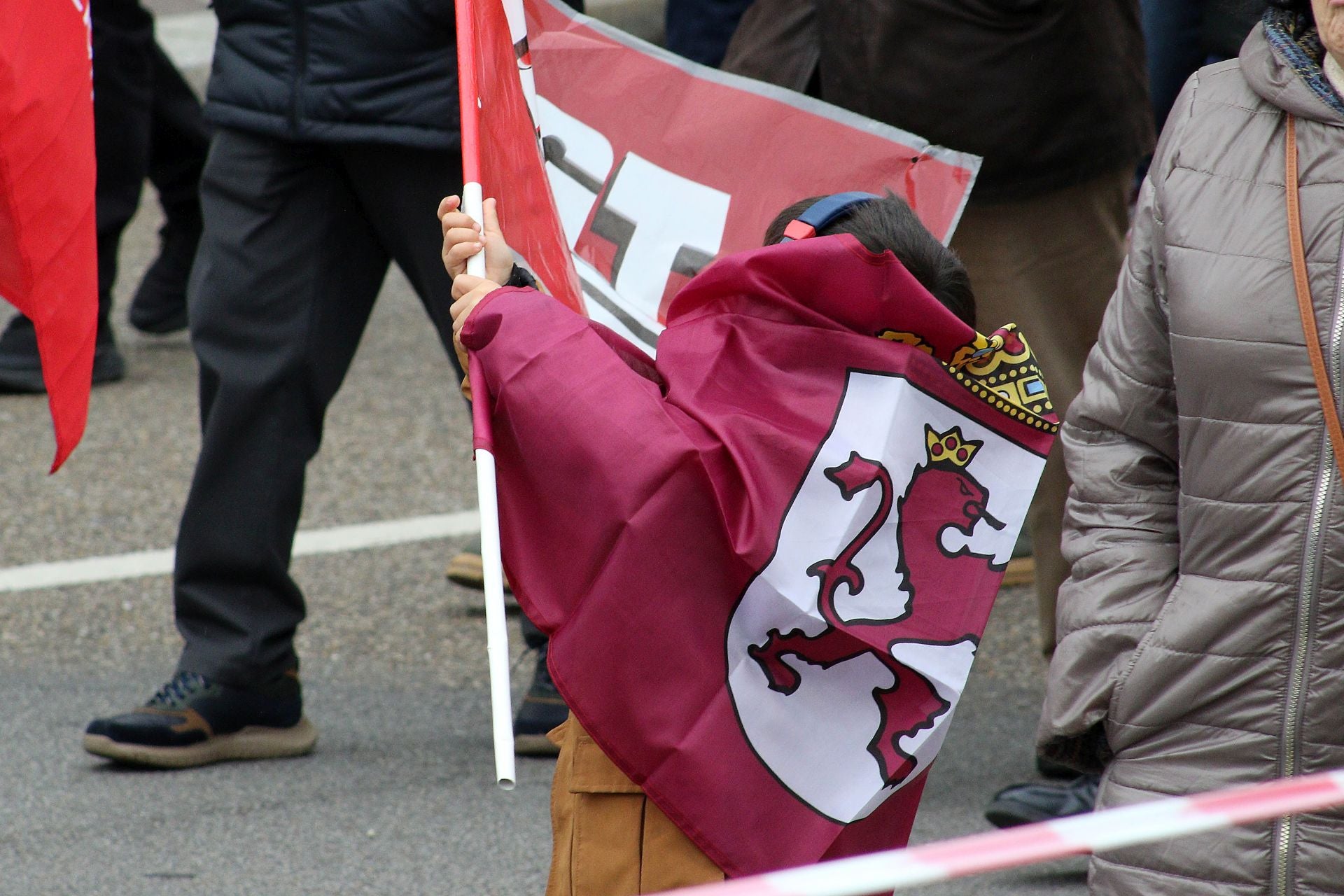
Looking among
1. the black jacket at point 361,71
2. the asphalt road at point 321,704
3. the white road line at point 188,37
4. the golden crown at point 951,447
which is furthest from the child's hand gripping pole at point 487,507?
the white road line at point 188,37

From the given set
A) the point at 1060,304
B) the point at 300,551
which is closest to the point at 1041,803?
the point at 1060,304

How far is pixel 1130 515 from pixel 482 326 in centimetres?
83

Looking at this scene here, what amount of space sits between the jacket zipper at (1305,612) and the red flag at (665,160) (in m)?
0.80

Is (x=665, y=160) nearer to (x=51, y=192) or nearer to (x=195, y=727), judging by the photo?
(x=51, y=192)

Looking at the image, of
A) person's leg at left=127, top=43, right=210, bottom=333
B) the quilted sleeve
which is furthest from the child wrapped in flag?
person's leg at left=127, top=43, right=210, bottom=333

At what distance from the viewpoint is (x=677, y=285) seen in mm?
2555

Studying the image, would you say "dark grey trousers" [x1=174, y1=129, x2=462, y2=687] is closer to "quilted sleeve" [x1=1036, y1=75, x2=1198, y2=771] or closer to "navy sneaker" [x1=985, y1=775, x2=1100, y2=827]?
"navy sneaker" [x1=985, y1=775, x2=1100, y2=827]

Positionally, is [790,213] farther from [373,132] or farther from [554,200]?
[373,132]

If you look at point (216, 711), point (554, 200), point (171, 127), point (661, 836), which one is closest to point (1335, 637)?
point (661, 836)

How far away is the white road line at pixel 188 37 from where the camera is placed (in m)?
10.8

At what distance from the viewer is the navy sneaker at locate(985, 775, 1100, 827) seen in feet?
10.4

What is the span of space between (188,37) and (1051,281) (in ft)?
30.7

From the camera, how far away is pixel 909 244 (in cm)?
202

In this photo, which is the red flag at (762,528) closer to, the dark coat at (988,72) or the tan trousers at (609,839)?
the tan trousers at (609,839)
